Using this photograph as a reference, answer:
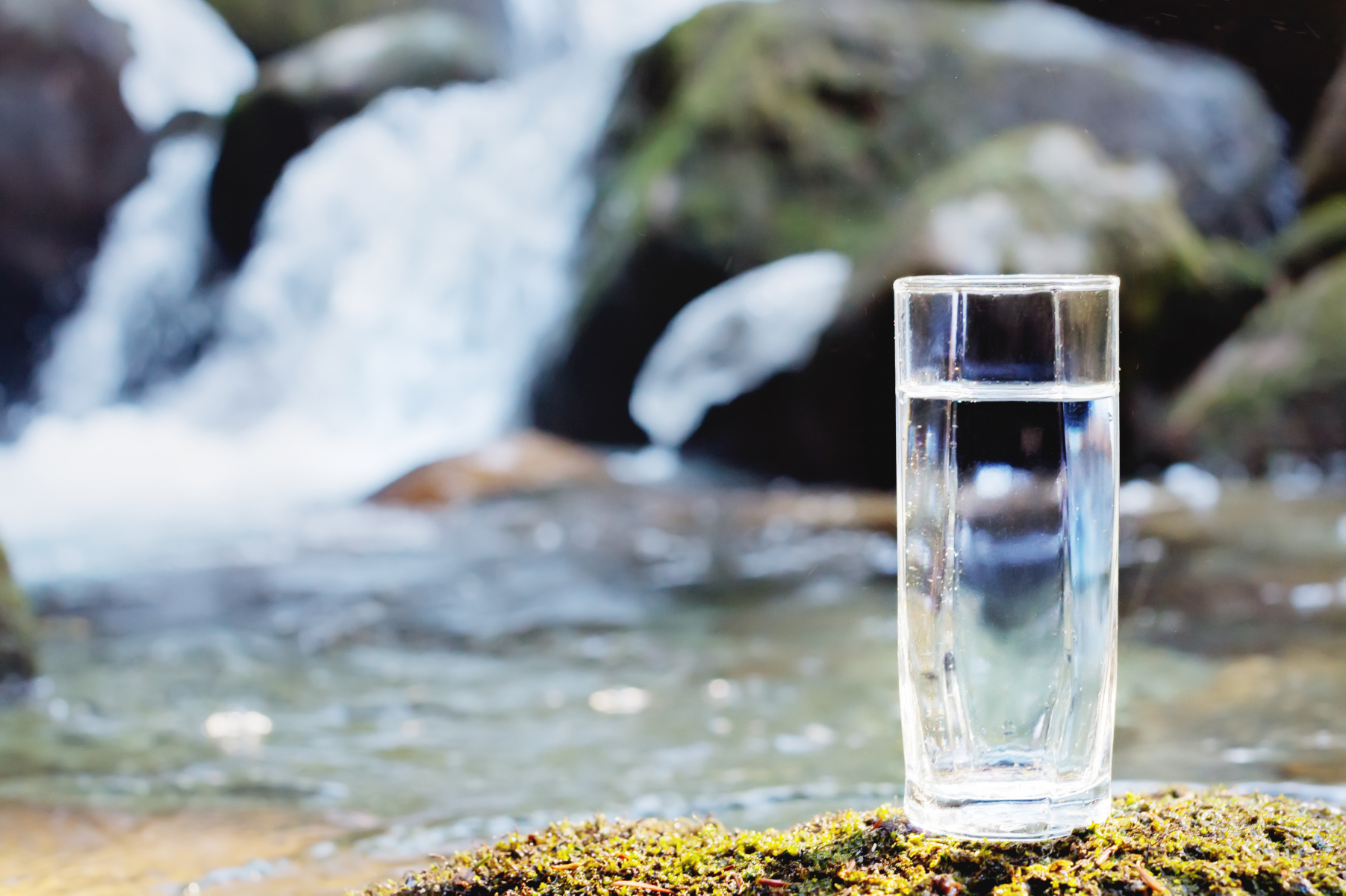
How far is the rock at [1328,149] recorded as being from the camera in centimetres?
1248

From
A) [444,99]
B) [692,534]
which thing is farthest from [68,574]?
[444,99]

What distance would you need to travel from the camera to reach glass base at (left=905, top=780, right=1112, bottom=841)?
1.56 meters

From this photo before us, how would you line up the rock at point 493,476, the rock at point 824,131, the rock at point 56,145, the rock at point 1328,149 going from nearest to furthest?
the rock at point 493,476 → the rock at point 1328,149 → the rock at point 824,131 → the rock at point 56,145

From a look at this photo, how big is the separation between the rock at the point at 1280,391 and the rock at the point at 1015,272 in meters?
0.38

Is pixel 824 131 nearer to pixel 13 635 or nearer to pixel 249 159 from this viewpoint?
pixel 249 159

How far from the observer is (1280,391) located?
396 inches

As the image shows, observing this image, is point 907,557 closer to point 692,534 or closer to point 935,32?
point 692,534

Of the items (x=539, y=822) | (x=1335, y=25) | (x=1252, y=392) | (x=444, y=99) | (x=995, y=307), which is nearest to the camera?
(x=995, y=307)

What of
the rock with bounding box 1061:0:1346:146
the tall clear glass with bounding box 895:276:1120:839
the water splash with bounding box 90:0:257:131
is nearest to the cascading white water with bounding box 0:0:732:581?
the water splash with bounding box 90:0:257:131

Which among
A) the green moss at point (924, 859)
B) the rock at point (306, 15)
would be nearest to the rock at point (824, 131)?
the rock at point (306, 15)

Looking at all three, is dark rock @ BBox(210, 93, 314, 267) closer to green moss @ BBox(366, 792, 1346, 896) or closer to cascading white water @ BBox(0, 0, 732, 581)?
cascading white water @ BBox(0, 0, 732, 581)

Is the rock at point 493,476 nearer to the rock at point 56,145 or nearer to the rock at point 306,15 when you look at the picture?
the rock at point 56,145

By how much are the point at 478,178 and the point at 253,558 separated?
8175mm

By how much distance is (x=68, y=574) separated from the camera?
8.51m
